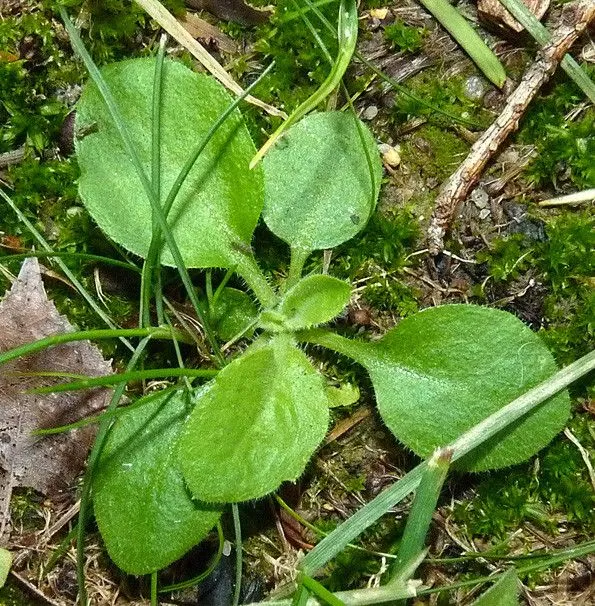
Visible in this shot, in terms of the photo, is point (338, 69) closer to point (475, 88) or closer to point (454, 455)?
point (475, 88)

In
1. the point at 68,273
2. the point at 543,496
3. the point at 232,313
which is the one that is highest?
the point at 68,273

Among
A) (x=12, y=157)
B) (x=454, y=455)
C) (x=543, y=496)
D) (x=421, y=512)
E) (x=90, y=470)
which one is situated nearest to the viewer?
(x=421, y=512)

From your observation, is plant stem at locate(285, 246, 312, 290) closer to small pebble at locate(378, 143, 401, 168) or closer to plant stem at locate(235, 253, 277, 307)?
plant stem at locate(235, 253, 277, 307)

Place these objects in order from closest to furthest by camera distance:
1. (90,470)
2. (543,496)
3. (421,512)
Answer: (421,512) < (90,470) < (543,496)

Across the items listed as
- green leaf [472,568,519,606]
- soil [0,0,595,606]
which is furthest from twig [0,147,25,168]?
green leaf [472,568,519,606]

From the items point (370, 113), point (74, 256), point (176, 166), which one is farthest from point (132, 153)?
point (370, 113)

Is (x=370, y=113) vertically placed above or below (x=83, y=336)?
below

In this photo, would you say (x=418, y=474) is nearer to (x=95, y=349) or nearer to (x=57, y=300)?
(x=95, y=349)

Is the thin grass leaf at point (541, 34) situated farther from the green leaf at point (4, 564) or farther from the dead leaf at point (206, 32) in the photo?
the green leaf at point (4, 564)
